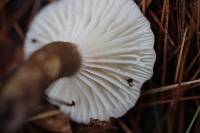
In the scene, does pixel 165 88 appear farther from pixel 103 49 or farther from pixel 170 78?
pixel 103 49

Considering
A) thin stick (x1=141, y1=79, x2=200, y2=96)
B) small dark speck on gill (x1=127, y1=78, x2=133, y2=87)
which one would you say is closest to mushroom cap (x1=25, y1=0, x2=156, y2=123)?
small dark speck on gill (x1=127, y1=78, x2=133, y2=87)

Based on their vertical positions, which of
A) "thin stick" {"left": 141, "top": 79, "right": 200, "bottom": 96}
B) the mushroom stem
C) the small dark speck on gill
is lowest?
"thin stick" {"left": 141, "top": 79, "right": 200, "bottom": 96}

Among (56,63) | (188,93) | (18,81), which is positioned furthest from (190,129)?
(18,81)

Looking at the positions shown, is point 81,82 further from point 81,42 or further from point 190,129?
point 190,129

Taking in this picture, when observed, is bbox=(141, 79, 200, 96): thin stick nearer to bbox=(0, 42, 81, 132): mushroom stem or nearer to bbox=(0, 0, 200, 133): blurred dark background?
bbox=(0, 0, 200, 133): blurred dark background

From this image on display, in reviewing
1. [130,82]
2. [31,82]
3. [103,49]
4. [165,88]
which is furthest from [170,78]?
[31,82]

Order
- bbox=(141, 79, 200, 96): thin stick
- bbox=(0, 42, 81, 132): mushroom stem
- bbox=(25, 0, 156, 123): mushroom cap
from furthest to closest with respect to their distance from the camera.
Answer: bbox=(141, 79, 200, 96): thin stick < bbox=(25, 0, 156, 123): mushroom cap < bbox=(0, 42, 81, 132): mushroom stem
